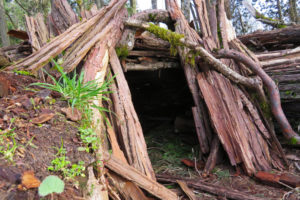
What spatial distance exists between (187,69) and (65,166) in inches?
119

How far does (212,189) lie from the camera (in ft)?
9.58

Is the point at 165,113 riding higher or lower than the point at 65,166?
lower

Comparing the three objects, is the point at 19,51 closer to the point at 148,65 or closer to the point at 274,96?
the point at 148,65

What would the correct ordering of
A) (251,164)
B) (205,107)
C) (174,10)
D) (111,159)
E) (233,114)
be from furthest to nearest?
(174,10) → (205,107) → (233,114) → (251,164) → (111,159)

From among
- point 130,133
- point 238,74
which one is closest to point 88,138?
point 130,133

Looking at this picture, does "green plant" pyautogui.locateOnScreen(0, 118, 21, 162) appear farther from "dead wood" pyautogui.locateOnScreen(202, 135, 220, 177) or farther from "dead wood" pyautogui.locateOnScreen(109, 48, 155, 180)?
"dead wood" pyautogui.locateOnScreen(202, 135, 220, 177)

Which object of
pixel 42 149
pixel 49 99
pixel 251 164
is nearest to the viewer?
pixel 42 149

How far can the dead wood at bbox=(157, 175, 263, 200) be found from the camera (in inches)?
107

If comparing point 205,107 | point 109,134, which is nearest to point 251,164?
point 205,107

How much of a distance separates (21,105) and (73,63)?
0.91 m

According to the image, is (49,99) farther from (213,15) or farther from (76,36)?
(213,15)

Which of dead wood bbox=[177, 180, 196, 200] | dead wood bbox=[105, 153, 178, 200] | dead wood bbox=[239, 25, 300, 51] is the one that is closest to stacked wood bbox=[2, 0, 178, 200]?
dead wood bbox=[105, 153, 178, 200]

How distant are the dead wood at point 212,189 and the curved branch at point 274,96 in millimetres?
1360

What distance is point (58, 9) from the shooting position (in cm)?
393
